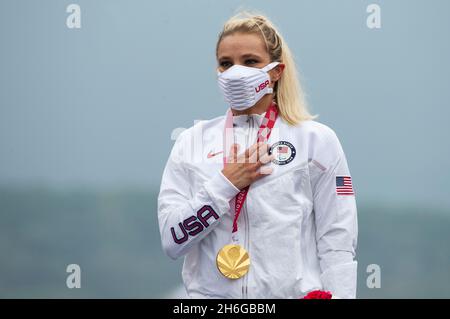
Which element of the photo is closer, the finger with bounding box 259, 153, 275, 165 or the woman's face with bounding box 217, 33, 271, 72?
the finger with bounding box 259, 153, 275, 165

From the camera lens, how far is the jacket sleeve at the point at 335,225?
3029mm

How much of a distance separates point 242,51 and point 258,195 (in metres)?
0.56

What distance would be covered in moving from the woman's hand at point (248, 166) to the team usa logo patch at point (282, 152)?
29 millimetres

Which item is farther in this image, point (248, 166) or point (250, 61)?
point (250, 61)

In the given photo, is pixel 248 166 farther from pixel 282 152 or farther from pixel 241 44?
pixel 241 44

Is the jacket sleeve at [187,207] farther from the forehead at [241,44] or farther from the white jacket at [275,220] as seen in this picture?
the forehead at [241,44]

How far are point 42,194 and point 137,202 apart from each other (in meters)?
0.55

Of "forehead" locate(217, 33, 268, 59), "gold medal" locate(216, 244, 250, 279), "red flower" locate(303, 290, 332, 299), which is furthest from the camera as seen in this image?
"forehead" locate(217, 33, 268, 59)

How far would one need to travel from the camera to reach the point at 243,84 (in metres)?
3.14

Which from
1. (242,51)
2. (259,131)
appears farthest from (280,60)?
(259,131)

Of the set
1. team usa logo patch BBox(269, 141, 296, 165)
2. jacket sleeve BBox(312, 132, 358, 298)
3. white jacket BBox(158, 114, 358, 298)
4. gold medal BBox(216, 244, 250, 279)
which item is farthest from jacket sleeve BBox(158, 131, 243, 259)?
jacket sleeve BBox(312, 132, 358, 298)

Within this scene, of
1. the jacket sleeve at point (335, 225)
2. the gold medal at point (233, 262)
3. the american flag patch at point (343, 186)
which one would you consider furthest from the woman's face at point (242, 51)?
the gold medal at point (233, 262)

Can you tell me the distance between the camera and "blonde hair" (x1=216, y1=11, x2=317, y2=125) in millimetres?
3229

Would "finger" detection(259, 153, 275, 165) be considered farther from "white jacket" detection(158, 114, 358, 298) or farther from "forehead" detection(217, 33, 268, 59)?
"forehead" detection(217, 33, 268, 59)
